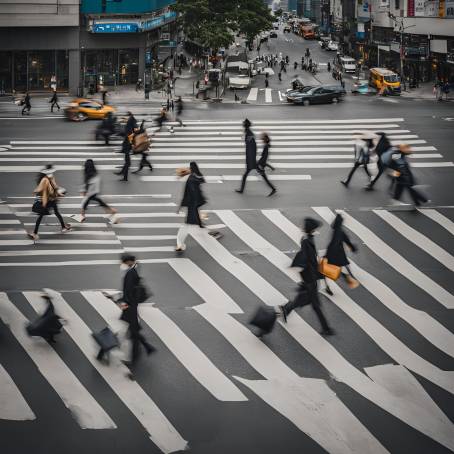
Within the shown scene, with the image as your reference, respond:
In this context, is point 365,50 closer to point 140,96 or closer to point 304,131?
point 140,96

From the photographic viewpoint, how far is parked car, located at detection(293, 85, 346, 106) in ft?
141

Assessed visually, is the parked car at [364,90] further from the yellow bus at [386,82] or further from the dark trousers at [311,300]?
the dark trousers at [311,300]

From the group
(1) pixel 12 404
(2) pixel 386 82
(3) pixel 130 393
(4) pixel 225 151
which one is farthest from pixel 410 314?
(2) pixel 386 82

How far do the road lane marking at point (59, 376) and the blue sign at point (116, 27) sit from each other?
44.6m

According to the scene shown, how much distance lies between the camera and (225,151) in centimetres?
2681

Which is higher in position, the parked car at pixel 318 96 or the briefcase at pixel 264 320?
the parked car at pixel 318 96

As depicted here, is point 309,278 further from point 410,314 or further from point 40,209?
point 40,209

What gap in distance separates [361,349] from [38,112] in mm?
32138

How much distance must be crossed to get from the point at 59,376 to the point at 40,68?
4648 cm

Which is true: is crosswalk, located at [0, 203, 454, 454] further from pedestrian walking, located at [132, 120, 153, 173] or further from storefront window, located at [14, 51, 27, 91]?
storefront window, located at [14, 51, 27, 91]

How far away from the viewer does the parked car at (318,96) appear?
141 ft

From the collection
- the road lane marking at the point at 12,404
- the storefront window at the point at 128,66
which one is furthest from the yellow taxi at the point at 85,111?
the road lane marking at the point at 12,404

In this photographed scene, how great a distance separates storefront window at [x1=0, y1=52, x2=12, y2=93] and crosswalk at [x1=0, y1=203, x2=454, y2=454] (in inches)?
1452

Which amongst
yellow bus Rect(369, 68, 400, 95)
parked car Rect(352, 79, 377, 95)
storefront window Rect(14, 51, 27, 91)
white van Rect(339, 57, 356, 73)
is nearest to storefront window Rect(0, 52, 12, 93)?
storefront window Rect(14, 51, 27, 91)
